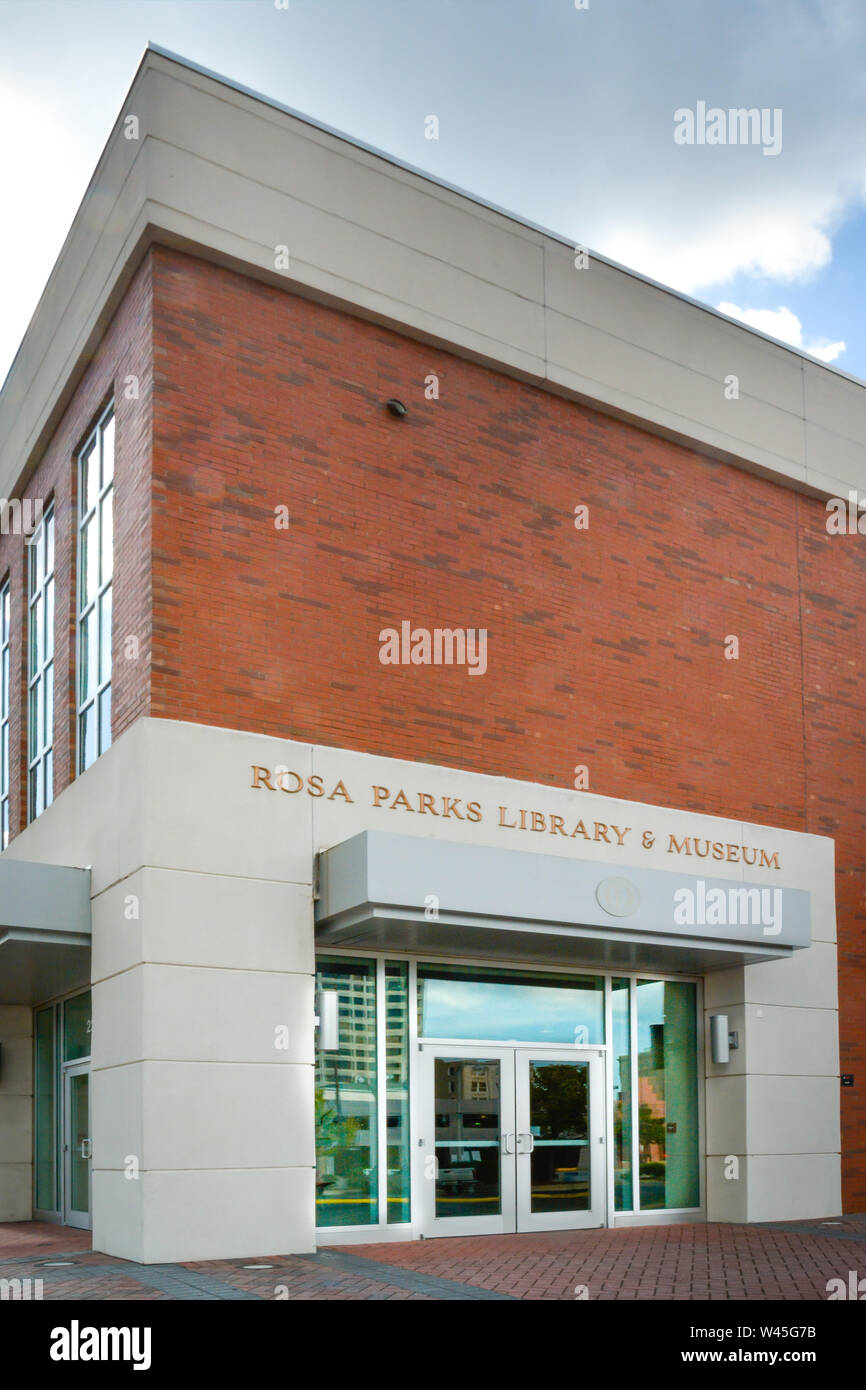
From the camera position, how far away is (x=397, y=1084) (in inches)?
539

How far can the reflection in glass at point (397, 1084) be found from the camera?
13445mm

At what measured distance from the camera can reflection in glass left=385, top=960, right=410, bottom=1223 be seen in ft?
44.1

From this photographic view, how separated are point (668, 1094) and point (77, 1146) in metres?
6.70

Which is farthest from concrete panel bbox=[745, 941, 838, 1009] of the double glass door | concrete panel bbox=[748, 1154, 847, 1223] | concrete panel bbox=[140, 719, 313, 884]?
concrete panel bbox=[140, 719, 313, 884]

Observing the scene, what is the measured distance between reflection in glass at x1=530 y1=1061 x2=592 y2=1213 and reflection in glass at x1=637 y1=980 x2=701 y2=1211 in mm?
902

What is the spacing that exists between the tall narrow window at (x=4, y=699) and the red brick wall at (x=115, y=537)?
50 centimetres

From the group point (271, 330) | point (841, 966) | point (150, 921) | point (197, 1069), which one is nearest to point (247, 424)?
point (271, 330)

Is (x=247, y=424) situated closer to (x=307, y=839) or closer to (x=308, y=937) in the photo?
(x=307, y=839)

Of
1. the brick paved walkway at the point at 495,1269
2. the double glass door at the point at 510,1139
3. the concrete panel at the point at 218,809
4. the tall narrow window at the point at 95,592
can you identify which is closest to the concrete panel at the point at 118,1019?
the concrete panel at the point at 218,809

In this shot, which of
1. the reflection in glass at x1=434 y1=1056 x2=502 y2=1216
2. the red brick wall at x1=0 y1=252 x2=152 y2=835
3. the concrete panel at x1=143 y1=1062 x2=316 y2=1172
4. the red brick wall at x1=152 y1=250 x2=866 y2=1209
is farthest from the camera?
the reflection in glass at x1=434 y1=1056 x2=502 y2=1216

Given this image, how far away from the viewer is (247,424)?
45.4ft

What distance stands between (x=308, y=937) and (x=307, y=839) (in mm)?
910

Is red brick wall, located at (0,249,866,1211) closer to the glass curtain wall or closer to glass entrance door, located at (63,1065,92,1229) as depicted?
the glass curtain wall

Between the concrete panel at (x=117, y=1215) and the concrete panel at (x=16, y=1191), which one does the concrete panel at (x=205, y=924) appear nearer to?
the concrete panel at (x=117, y=1215)
